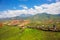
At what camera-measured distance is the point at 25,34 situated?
4168 mm

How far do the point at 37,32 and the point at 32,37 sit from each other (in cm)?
18

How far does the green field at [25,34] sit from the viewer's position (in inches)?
158

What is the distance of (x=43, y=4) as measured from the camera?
4.21m

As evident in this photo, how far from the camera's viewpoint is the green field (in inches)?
158

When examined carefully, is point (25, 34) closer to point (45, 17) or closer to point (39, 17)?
point (39, 17)

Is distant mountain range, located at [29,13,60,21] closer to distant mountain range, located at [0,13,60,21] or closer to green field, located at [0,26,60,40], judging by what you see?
distant mountain range, located at [0,13,60,21]

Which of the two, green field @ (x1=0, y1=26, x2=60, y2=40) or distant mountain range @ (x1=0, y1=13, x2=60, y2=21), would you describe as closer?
green field @ (x1=0, y1=26, x2=60, y2=40)

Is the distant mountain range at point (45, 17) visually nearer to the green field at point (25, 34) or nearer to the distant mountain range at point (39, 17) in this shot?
the distant mountain range at point (39, 17)

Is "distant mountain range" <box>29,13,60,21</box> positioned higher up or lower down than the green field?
higher up

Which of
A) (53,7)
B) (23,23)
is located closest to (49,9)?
(53,7)

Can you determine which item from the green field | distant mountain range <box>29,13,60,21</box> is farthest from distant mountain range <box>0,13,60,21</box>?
the green field

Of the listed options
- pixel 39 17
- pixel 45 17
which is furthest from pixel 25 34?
pixel 45 17

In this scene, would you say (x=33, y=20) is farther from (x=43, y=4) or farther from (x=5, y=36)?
(x=5, y=36)

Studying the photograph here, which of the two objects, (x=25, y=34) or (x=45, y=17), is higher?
(x=45, y=17)
